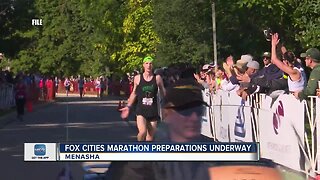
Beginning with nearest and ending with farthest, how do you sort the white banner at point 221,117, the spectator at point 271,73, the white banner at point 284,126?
the white banner at point 284,126 < the spectator at point 271,73 < the white banner at point 221,117

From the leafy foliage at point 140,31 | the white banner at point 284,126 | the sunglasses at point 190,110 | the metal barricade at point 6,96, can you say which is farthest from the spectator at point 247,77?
the metal barricade at point 6,96

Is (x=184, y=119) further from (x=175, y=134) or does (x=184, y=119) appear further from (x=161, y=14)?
(x=161, y=14)

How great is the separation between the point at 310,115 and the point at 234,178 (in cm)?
723

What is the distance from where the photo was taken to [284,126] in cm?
1098

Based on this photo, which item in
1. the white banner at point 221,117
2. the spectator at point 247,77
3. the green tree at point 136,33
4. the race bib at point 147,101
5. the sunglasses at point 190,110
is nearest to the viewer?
the sunglasses at point 190,110

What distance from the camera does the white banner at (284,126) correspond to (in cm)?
1062

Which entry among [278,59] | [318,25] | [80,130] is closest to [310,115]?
[278,59]

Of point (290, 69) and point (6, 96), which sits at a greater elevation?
point (290, 69)

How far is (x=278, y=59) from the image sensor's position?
1225cm

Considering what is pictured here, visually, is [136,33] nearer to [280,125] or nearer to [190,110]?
[280,125]

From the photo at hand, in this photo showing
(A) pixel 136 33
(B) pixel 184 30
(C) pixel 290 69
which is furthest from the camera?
(A) pixel 136 33

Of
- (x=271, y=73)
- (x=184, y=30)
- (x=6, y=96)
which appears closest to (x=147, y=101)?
(x=271, y=73)

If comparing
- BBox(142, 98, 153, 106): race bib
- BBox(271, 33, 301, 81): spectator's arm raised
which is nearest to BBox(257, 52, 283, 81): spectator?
BBox(271, 33, 301, 81): spectator's arm raised

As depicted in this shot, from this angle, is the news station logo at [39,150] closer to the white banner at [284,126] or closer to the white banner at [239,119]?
the white banner at [284,126]
